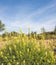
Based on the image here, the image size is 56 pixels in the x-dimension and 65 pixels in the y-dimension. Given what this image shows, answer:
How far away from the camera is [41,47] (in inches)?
363

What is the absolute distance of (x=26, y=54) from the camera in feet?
28.6

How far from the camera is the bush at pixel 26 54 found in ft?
28.3

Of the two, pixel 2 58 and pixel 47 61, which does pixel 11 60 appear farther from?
pixel 47 61

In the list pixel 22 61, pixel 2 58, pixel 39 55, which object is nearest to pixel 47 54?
pixel 39 55

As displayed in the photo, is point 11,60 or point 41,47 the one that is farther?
point 41,47

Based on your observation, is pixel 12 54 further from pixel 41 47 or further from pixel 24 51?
pixel 41 47

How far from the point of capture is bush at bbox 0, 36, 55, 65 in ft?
28.3

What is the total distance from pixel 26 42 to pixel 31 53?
0.60m

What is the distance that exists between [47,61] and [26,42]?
3.56 ft

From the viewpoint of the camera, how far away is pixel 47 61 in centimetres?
877

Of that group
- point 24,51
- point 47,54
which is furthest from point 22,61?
point 47,54

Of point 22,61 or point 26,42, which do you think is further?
point 26,42

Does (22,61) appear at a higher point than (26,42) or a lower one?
lower

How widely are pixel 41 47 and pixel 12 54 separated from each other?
107 cm
